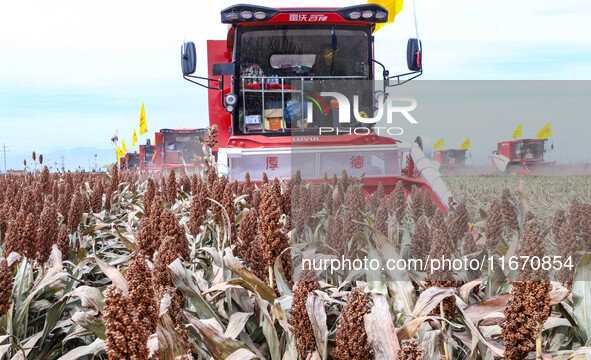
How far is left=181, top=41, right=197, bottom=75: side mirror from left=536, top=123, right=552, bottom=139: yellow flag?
6421 millimetres

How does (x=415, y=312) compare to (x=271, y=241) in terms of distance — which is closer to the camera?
(x=415, y=312)

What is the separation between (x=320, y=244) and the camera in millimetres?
2043

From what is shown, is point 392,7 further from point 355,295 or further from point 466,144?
point 355,295

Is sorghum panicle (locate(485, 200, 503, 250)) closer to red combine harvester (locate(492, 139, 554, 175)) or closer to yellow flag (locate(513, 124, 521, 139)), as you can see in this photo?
red combine harvester (locate(492, 139, 554, 175))

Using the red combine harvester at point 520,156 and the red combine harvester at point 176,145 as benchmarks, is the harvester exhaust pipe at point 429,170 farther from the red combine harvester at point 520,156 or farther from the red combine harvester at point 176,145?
the red combine harvester at point 176,145

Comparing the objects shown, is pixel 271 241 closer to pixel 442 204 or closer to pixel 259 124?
pixel 442 204

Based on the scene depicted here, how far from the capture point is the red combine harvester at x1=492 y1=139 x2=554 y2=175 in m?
1.37

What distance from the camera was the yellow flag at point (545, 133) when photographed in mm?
1288

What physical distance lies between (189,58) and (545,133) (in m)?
6.44

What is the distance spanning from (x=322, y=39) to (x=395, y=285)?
6290 millimetres

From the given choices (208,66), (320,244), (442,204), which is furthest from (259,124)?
(442,204)

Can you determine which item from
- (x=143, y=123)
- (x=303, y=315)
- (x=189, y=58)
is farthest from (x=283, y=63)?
(x=143, y=123)

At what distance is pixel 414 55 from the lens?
7.01 metres

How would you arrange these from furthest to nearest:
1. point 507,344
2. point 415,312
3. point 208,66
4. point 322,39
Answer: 1. point 208,66
2. point 322,39
3. point 415,312
4. point 507,344
